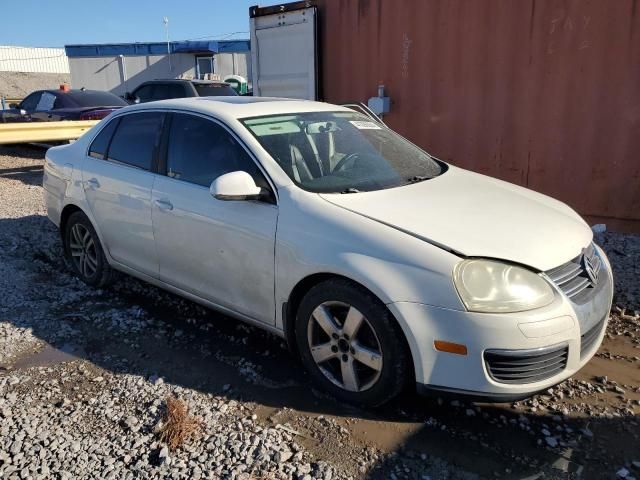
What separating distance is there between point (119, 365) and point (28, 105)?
1141cm

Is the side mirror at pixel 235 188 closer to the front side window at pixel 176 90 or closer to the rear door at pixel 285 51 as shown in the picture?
the rear door at pixel 285 51

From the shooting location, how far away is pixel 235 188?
3.10 metres

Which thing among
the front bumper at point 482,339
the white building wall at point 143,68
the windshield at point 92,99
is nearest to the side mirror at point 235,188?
the front bumper at point 482,339

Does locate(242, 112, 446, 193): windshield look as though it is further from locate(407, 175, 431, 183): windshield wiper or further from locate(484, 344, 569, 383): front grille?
locate(484, 344, 569, 383): front grille

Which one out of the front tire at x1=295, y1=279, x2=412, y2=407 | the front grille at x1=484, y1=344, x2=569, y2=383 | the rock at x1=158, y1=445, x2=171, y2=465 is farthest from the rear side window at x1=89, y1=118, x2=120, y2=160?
the front grille at x1=484, y1=344, x2=569, y2=383

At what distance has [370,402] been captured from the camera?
286 centimetres

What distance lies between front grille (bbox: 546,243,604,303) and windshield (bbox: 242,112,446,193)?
1094 millimetres

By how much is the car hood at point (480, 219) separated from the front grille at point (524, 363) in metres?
0.40

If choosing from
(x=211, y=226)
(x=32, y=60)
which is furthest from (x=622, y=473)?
(x=32, y=60)

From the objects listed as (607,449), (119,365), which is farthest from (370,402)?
(119,365)

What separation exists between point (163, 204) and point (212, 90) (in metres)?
8.68

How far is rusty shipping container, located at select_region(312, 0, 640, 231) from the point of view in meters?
5.54

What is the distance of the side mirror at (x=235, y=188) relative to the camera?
122 inches

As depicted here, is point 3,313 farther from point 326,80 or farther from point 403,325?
point 326,80
